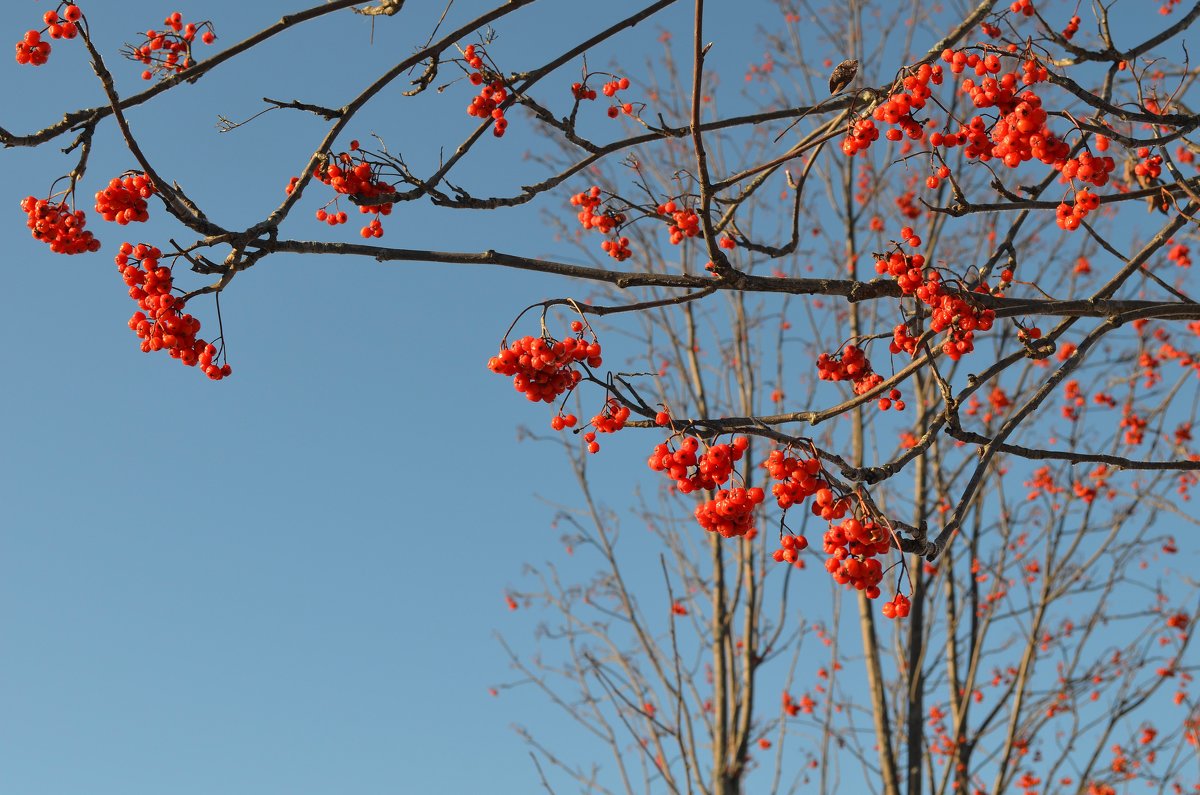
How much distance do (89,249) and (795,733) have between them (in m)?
5.75

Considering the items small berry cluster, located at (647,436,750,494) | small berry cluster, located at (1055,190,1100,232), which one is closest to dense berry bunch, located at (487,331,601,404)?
small berry cluster, located at (647,436,750,494)

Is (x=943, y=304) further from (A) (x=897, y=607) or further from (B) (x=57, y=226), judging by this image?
(B) (x=57, y=226)

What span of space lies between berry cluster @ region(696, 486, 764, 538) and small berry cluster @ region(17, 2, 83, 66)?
2.61 m

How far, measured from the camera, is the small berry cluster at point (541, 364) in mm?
2783

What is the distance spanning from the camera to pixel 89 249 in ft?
11.2

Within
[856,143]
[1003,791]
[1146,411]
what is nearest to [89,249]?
[856,143]

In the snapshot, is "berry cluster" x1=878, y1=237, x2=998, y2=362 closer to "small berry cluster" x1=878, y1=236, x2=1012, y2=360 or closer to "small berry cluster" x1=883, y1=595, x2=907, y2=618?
"small berry cluster" x1=878, y1=236, x2=1012, y2=360

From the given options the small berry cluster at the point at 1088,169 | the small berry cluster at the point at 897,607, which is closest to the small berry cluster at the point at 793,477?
the small berry cluster at the point at 897,607

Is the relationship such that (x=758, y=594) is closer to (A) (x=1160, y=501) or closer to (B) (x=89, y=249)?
(A) (x=1160, y=501)

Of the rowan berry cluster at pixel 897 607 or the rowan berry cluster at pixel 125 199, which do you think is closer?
the rowan berry cluster at pixel 897 607

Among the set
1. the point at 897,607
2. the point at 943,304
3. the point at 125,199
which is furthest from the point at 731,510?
the point at 125,199

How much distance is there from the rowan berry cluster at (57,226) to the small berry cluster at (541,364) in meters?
1.61

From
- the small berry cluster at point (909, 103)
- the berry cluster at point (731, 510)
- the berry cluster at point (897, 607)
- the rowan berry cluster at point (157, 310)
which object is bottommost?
the berry cluster at point (897, 607)

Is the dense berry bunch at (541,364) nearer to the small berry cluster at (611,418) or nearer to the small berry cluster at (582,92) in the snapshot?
the small berry cluster at (611,418)
